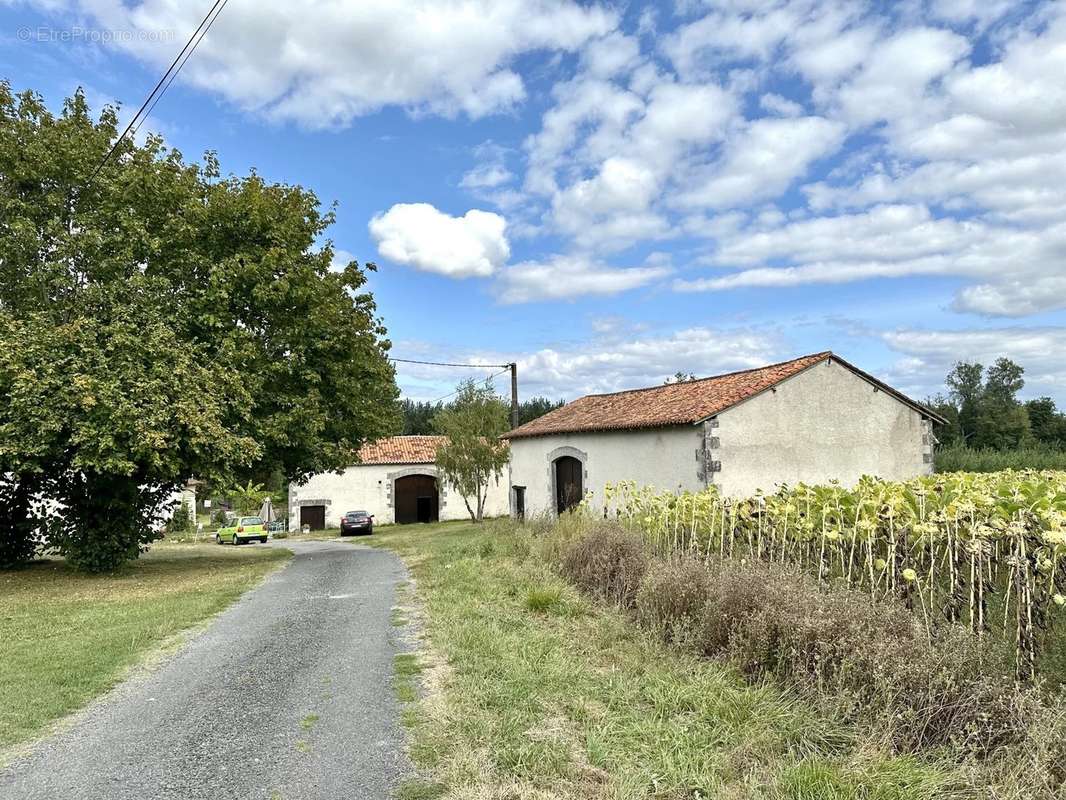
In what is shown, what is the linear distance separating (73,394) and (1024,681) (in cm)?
1367

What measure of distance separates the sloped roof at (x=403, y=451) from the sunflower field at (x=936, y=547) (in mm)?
29974

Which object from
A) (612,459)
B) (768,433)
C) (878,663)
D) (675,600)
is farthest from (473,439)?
(878,663)

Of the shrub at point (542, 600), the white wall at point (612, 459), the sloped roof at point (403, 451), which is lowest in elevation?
the shrub at point (542, 600)

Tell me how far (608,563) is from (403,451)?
31157 mm

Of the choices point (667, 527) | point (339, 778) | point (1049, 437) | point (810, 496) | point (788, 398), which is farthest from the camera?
point (1049, 437)

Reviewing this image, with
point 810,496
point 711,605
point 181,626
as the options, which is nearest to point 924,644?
point 711,605

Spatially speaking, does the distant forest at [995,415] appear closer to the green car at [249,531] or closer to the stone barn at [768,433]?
the stone barn at [768,433]

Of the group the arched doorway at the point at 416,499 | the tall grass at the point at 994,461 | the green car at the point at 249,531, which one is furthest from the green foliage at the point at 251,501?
the tall grass at the point at 994,461

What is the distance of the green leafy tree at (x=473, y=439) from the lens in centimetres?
3002

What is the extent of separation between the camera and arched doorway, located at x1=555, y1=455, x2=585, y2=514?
20.6m

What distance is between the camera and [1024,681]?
14.4ft

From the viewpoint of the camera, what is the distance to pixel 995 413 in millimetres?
59719

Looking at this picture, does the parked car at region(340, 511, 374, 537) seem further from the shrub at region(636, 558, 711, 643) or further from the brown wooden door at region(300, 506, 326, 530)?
the shrub at region(636, 558, 711, 643)

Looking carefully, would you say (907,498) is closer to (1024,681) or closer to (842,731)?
(1024,681)
